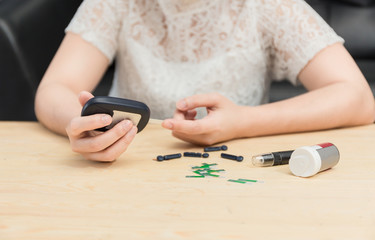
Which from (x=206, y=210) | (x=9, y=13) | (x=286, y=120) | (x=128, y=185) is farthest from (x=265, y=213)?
(x=9, y=13)

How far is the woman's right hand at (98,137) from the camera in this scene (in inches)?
30.2

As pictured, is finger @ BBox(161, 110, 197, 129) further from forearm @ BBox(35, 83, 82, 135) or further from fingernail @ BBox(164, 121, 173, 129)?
forearm @ BBox(35, 83, 82, 135)

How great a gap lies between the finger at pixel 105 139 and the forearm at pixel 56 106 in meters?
0.18

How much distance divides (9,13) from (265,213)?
1.18m

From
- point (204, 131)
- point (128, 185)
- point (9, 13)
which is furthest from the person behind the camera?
point (9, 13)

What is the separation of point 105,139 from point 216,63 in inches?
22.6

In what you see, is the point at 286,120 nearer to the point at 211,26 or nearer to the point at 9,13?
the point at 211,26

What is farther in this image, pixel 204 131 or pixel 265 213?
pixel 204 131

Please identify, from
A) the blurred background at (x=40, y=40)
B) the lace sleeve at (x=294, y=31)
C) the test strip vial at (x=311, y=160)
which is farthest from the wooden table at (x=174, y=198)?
the blurred background at (x=40, y=40)

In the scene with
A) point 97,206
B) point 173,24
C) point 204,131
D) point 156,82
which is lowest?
point 97,206

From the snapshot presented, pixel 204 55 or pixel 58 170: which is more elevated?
pixel 204 55

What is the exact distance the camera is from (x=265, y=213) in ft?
1.96

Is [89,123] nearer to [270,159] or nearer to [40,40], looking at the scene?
[270,159]

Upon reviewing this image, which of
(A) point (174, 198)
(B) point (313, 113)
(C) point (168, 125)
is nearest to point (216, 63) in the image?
(B) point (313, 113)
